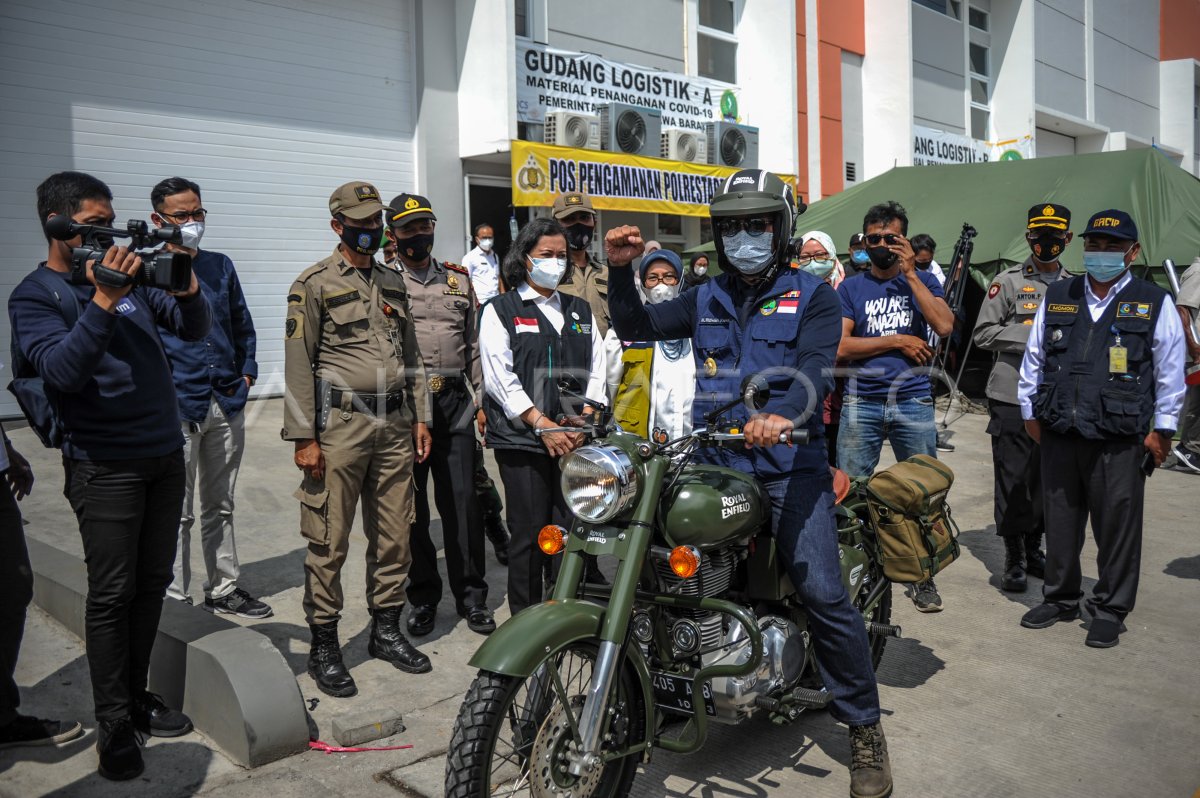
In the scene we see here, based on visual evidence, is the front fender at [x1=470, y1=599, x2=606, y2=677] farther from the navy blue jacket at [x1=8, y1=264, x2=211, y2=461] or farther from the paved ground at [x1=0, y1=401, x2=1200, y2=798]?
the navy blue jacket at [x1=8, y1=264, x2=211, y2=461]

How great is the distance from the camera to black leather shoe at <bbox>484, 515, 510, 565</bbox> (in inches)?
258

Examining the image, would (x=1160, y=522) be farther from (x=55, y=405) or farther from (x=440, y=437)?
(x=55, y=405)

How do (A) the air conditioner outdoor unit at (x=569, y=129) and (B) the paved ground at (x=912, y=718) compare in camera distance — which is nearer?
(B) the paved ground at (x=912, y=718)

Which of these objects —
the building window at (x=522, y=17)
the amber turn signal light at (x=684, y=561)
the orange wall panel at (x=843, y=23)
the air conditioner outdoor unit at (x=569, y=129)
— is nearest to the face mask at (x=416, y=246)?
the amber turn signal light at (x=684, y=561)

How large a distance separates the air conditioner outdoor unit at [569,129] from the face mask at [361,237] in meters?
9.23

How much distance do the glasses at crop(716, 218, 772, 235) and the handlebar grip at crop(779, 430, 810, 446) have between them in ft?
2.83

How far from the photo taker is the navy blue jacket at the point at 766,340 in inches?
139

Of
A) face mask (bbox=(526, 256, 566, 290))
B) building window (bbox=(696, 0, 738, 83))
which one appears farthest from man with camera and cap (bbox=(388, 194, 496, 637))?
building window (bbox=(696, 0, 738, 83))

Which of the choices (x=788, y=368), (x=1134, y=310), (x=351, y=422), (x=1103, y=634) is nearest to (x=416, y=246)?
(x=351, y=422)

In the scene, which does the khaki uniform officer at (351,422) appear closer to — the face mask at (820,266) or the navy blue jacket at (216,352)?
the navy blue jacket at (216,352)

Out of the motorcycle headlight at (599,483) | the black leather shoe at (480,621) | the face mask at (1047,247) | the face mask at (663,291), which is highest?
the face mask at (1047,247)

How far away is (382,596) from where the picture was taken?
485 centimetres

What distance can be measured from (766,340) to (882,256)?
2.47m

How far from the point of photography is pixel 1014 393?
6.21 meters
